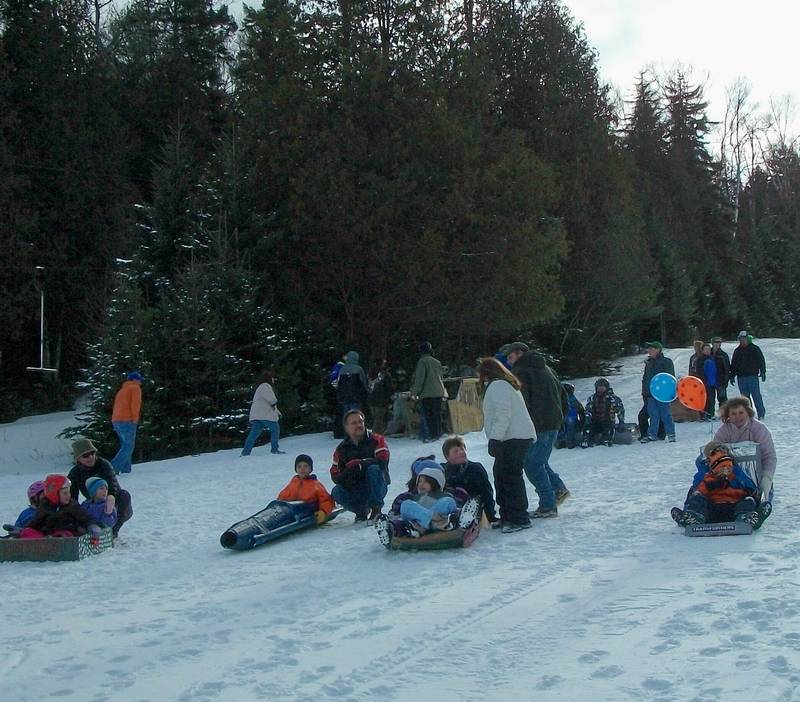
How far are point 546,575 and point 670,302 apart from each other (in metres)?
35.9

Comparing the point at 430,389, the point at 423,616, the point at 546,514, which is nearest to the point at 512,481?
the point at 546,514

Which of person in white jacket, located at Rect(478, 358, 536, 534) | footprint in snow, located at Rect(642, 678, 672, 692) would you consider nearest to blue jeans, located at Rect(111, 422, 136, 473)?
person in white jacket, located at Rect(478, 358, 536, 534)

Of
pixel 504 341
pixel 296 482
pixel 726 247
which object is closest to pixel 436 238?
pixel 504 341

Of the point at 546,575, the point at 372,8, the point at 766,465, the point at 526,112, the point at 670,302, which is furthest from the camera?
the point at 670,302

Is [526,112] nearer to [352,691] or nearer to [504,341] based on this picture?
[504,341]

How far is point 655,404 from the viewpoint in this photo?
58.6 ft

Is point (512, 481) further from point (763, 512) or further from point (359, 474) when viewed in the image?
point (763, 512)

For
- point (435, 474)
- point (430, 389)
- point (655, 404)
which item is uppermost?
point (430, 389)

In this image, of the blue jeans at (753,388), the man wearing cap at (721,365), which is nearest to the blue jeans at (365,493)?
the blue jeans at (753,388)

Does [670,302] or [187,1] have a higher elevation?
[187,1]

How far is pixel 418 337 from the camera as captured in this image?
87.0 ft

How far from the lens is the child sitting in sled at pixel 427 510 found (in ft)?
29.9

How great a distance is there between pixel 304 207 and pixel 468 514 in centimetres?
1430

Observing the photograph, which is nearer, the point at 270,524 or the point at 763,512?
the point at 763,512
